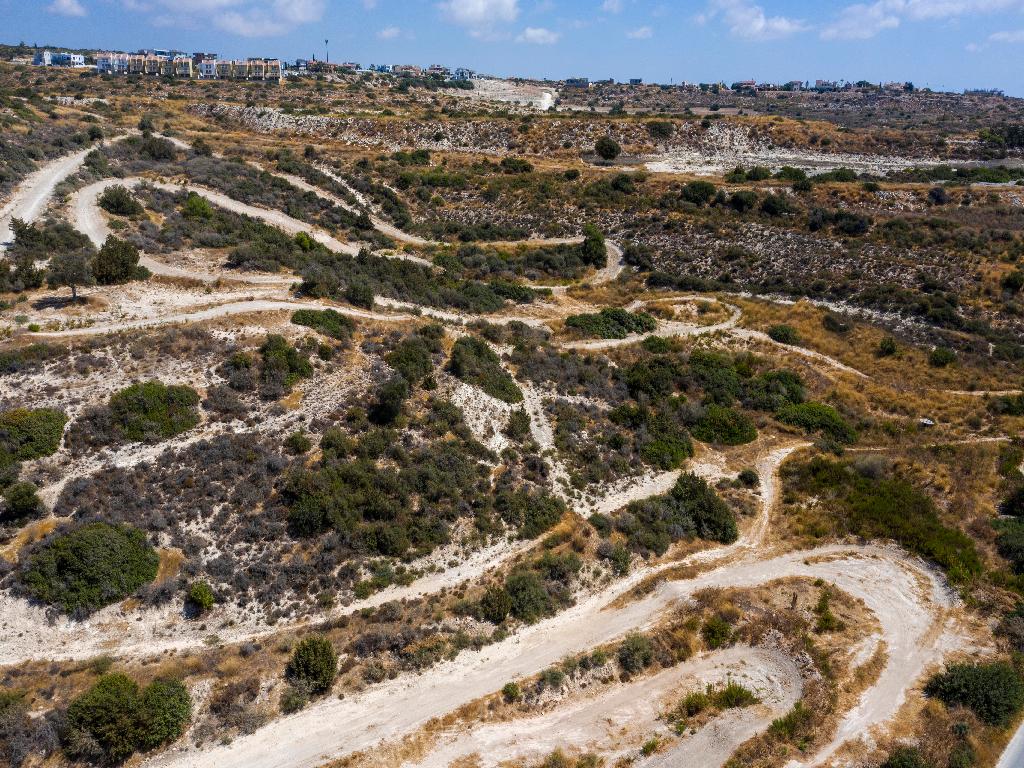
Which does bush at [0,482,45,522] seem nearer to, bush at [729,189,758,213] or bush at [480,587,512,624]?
bush at [480,587,512,624]

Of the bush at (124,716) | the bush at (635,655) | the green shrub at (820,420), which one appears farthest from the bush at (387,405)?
the green shrub at (820,420)

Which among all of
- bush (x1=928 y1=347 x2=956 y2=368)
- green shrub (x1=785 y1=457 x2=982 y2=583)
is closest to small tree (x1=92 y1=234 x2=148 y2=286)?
green shrub (x1=785 y1=457 x2=982 y2=583)

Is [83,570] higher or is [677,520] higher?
[677,520]

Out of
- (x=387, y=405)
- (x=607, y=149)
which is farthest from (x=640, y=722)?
(x=607, y=149)

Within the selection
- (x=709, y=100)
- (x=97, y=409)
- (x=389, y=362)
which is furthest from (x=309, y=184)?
(x=709, y=100)

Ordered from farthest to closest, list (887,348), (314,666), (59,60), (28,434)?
(59,60)
(887,348)
(28,434)
(314,666)

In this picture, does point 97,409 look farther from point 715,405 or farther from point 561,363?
point 715,405

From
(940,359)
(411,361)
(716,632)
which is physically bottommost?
(716,632)

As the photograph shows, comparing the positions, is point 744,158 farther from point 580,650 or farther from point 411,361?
point 580,650
